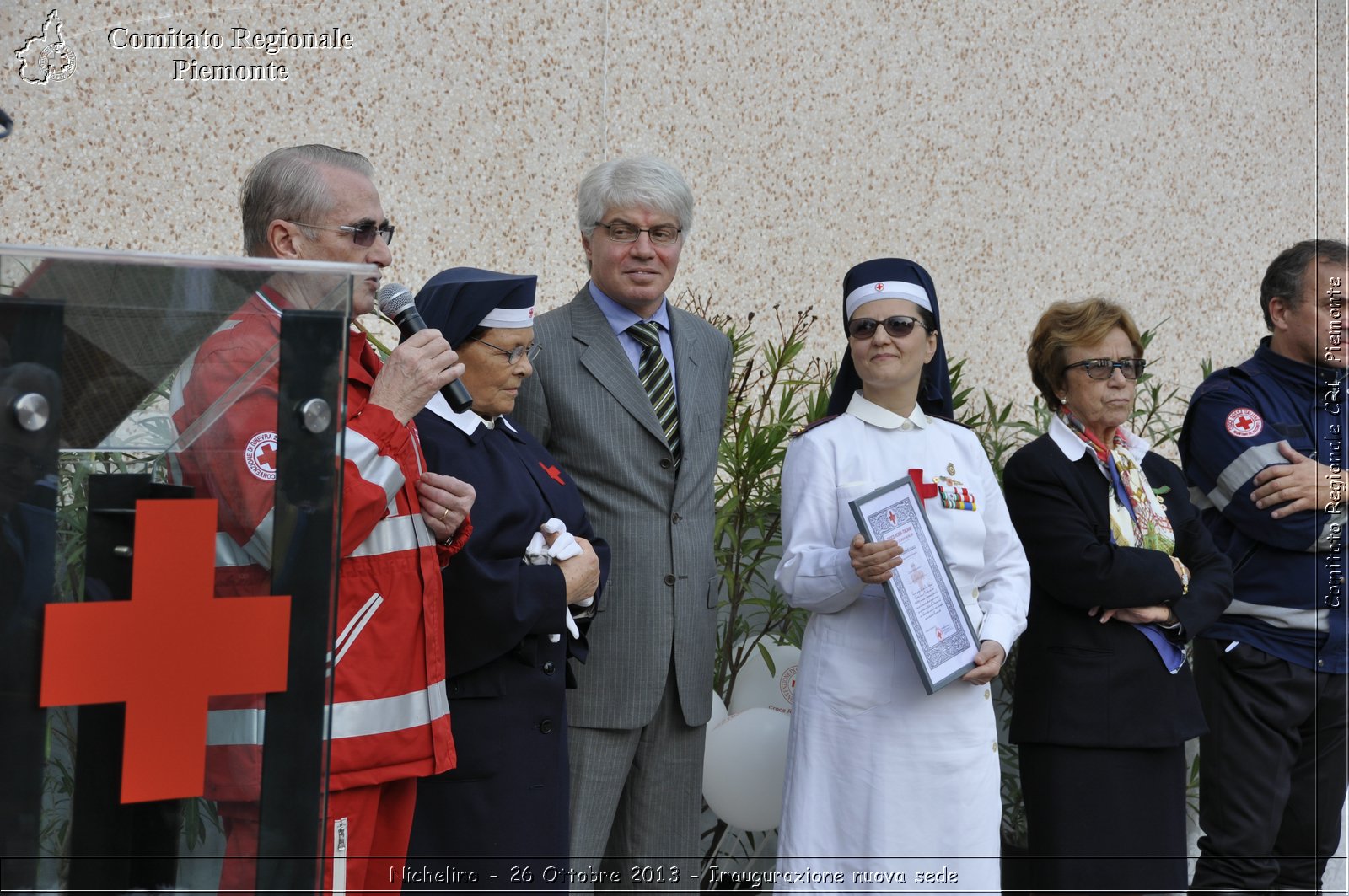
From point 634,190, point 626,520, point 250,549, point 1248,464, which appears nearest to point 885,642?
point 626,520

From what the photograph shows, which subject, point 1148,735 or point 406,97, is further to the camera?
point 406,97

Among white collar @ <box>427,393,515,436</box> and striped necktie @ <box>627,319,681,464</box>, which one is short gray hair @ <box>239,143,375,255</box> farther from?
striped necktie @ <box>627,319,681,464</box>

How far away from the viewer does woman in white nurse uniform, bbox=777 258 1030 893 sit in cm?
A: 292

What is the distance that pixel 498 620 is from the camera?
2.40 m

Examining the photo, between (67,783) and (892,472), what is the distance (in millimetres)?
2118

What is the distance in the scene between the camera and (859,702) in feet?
9.72

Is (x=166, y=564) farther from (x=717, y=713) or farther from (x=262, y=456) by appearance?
(x=717, y=713)

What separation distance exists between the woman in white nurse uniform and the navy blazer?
228mm

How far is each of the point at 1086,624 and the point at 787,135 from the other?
8.28ft

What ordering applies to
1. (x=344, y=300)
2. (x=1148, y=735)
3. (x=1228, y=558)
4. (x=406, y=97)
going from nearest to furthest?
(x=344, y=300) < (x=1148, y=735) < (x=1228, y=558) < (x=406, y=97)

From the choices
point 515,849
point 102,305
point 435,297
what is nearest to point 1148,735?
point 515,849

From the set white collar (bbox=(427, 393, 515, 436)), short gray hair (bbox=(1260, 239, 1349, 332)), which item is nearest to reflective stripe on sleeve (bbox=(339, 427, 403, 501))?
white collar (bbox=(427, 393, 515, 436))

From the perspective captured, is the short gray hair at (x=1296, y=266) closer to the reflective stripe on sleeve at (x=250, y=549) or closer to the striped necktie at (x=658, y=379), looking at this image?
the striped necktie at (x=658, y=379)

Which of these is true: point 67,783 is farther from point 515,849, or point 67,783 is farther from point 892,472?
point 892,472
